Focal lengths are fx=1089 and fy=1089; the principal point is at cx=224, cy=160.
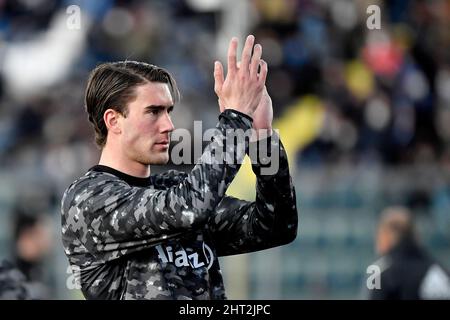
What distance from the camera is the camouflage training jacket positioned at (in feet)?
13.2

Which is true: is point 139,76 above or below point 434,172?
above

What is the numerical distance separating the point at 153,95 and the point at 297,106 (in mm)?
7654

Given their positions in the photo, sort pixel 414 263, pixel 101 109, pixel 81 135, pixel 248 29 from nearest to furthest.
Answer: pixel 101 109, pixel 414 263, pixel 81 135, pixel 248 29

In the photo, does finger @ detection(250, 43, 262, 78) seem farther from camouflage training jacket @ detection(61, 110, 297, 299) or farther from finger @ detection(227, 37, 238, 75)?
camouflage training jacket @ detection(61, 110, 297, 299)

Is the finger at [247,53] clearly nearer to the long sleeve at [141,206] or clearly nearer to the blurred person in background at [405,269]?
the long sleeve at [141,206]

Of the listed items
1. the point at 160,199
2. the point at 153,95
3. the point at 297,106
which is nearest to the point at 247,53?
the point at 153,95

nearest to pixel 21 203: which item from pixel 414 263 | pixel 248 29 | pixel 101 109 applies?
pixel 414 263

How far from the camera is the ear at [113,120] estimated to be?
14.5ft

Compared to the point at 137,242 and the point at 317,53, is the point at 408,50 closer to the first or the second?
the point at 317,53

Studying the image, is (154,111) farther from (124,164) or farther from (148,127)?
(124,164)

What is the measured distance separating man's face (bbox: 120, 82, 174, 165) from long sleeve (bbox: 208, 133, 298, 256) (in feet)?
1.26

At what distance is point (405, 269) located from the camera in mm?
7715

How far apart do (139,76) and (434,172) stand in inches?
232

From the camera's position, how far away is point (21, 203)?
30.5ft
